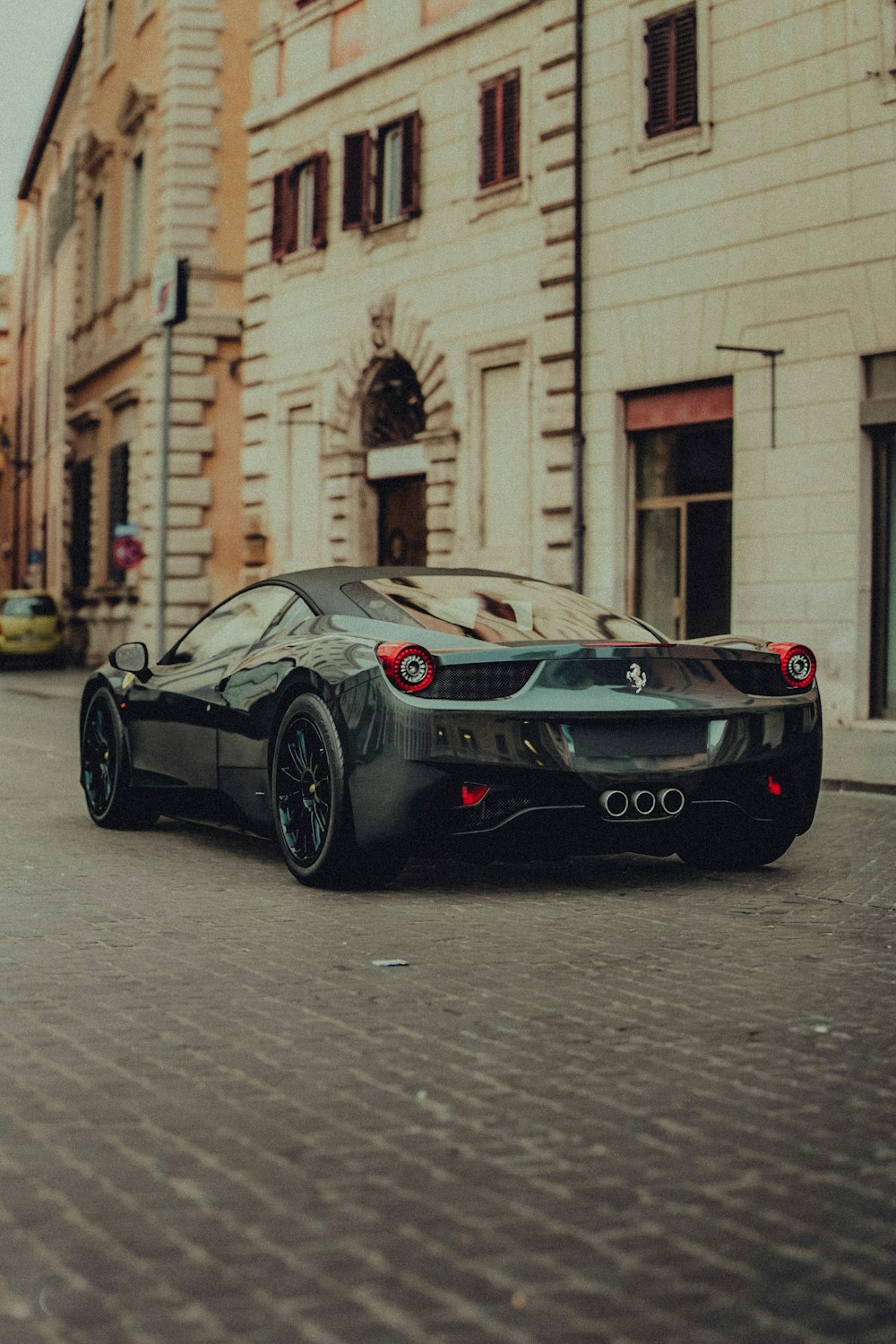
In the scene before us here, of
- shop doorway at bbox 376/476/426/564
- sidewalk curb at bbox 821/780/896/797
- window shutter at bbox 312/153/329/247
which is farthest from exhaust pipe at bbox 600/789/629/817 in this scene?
window shutter at bbox 312/153/329/247

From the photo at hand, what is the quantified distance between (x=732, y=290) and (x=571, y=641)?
12657 millimetres

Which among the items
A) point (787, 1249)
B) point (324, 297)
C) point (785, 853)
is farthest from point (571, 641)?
point (324, 297)

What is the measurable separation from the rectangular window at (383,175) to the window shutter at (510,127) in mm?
1896

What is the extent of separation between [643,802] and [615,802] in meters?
0.12

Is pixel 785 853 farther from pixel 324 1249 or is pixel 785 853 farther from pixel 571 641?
pixel 324 1249

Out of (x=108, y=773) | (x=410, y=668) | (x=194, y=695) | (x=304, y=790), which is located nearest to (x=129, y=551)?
(x=108, y=773)

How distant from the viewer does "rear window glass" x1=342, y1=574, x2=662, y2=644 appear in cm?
767

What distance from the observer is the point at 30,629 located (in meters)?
38.9

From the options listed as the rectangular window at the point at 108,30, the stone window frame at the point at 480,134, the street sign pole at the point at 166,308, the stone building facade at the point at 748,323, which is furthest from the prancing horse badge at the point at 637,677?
the rectangular window at the point at 108,30

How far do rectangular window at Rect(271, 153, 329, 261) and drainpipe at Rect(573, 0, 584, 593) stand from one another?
5912mm

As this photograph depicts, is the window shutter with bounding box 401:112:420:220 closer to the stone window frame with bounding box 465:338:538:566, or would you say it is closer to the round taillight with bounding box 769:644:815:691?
the stone window frame with bounding box 465:338:538:566

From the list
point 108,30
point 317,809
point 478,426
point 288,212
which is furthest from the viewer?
point 108,30

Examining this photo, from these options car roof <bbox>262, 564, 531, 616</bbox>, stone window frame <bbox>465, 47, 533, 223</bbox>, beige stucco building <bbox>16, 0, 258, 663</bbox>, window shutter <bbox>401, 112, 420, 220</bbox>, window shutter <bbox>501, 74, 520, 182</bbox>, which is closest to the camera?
car roof <bbox>262, 564, 531, 616</bbox>

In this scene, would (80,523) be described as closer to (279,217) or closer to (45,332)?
(279,217)
